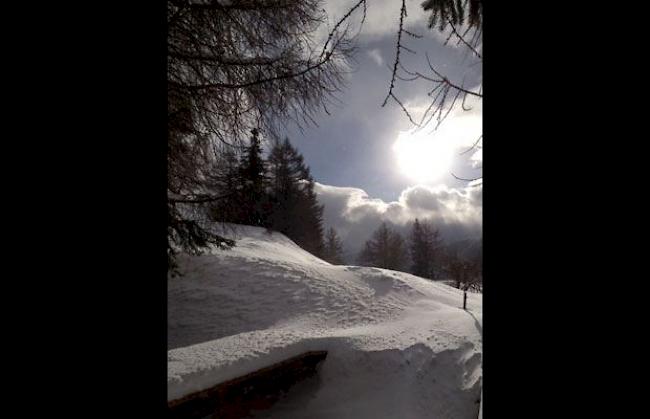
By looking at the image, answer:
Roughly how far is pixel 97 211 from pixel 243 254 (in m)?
11.8

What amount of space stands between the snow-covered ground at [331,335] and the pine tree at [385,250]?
26358 mm

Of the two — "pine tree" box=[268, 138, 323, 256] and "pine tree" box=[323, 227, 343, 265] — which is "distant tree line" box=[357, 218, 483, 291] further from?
"pine tree" box=[268, 138, 323, 256]

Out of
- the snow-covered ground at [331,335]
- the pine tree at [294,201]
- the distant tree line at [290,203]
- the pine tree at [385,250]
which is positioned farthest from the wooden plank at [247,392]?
the pine tree at [385,250]

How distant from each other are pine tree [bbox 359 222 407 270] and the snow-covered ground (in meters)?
26.4

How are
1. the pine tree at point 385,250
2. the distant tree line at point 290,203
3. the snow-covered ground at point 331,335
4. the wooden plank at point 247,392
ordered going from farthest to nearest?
1. the pine tree at point 385,250
2. the distant tree line at point 290,203
3. the snow-covered ground at point 331,335
4. the wooden plank at point 247,392

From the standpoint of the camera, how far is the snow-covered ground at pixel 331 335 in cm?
484

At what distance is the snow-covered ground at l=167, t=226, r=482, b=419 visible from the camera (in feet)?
15.9

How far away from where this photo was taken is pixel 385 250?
38875 mm

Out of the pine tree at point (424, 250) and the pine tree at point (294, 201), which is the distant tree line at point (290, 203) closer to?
the pine tree at point (294, 201)

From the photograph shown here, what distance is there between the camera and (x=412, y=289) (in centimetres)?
1093

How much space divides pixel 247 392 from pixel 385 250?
35.7m

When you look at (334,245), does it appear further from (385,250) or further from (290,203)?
(290,203)
